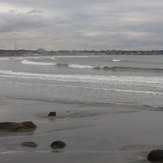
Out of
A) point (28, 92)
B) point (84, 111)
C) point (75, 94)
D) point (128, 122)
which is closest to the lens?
point (128, 122)

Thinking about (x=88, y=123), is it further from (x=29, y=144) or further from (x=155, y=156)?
(x=155, y=156)

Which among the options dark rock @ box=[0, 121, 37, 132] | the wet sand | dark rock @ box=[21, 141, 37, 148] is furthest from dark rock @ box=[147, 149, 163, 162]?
dark rock @ box=[0, 121, 37, 132]

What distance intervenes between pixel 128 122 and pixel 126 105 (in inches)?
170

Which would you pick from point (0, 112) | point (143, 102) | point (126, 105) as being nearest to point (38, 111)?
point (0, 112)

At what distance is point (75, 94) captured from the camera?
23016 mm

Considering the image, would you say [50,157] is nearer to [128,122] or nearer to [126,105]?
[128,122]

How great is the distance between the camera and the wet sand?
960 centimetres

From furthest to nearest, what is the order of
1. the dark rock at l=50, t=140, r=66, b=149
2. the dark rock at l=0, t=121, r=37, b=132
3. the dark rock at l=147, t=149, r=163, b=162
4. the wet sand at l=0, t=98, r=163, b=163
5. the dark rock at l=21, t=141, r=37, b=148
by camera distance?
the dark rock at l=0, t=121, r=37, b=132
the dark rock at l=21, t=141, r=37, b=148
the dark rock at l=50, t=140, r=66, b=149
the wet sand at l=0, t=98, r=163, b=163
the dark rock at l=147, t=149, r=163, b=162

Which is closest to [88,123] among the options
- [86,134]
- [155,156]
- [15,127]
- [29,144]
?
[86,134]

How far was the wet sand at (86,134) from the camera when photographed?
9.60 meters

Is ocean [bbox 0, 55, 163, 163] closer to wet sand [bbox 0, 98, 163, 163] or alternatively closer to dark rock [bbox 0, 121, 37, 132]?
wet sand [bbox 0, 98, 163, 163]

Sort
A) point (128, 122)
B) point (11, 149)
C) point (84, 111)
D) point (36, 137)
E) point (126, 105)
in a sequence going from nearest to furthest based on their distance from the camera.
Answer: point (11, 149)
point (36, 137)
point (128, 122)
point (84, 111)
point (126, 105)

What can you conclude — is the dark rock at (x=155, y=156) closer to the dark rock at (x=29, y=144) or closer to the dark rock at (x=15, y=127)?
the dark rock at (x=29, y=144)

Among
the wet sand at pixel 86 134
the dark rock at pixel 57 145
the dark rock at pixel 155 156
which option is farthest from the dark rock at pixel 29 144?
the dark rock at pixel 155 156
